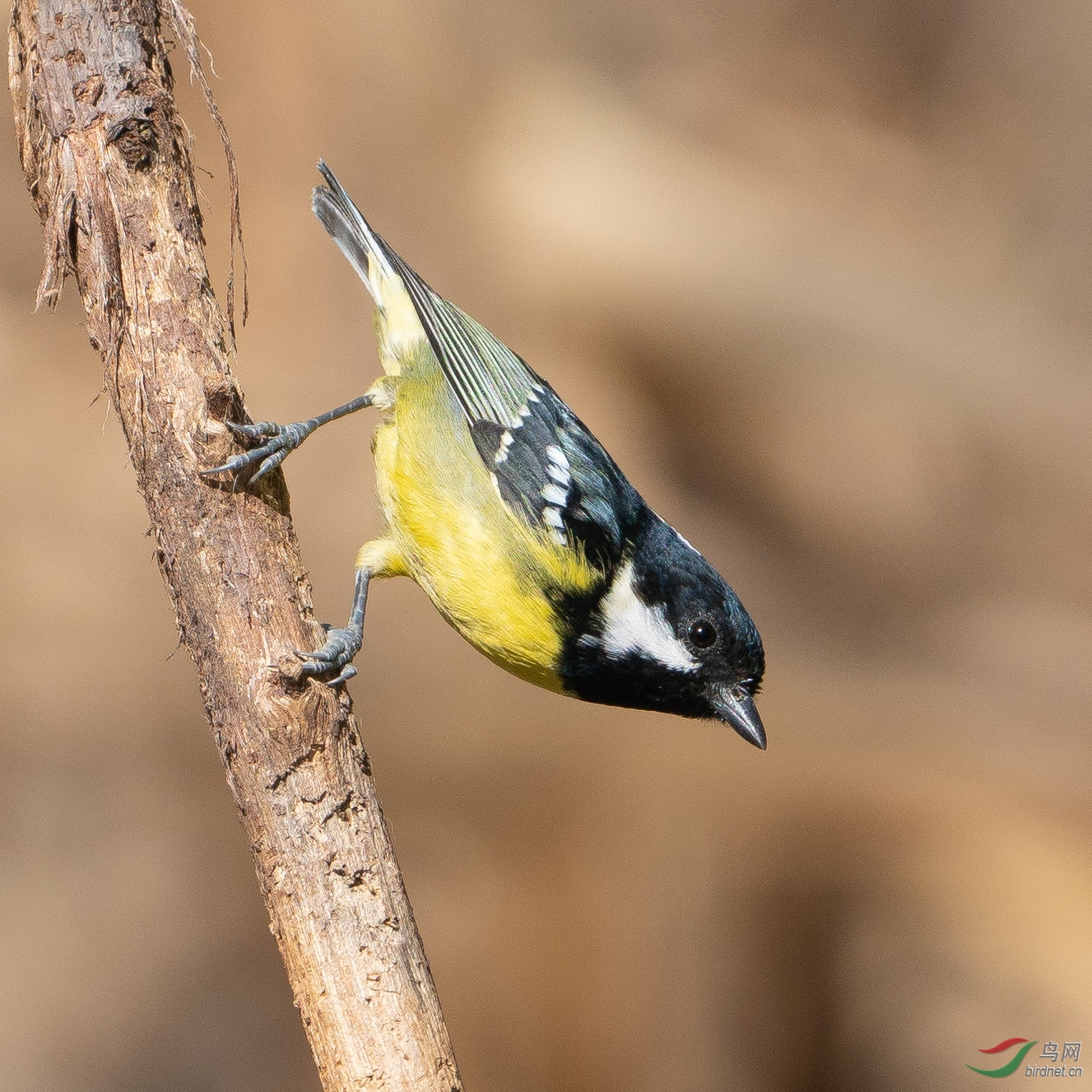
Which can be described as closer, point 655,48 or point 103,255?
point 103,255

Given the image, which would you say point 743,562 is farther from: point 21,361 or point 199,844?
point 21,361

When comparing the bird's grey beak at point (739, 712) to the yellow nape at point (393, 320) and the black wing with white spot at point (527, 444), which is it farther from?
the yellow nape at point (393, 320)

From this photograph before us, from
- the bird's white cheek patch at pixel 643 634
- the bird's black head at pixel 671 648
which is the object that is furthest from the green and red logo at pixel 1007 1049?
the bird's white cheek patch at pixel 643 634

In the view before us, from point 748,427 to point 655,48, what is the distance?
1892mm

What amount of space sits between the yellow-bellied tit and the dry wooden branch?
412mm

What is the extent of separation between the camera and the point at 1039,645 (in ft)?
16.4

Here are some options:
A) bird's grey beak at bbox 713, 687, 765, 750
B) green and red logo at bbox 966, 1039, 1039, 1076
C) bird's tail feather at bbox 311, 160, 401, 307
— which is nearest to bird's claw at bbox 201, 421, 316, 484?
bird's tail feather at bbox 311, 160, 401, 307

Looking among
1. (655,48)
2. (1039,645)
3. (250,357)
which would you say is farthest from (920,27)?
(250,357)

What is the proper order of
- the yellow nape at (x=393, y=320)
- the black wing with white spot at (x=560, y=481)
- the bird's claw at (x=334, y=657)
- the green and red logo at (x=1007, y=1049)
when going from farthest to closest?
the green and red logo at (x=1007, y=1049) → the yellow nape at (x=393, y=320) → the black wing with white spot at (x=560, y=481) → the bird's claw at (x=334, y=657)

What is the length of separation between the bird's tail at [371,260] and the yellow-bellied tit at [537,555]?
0.09m

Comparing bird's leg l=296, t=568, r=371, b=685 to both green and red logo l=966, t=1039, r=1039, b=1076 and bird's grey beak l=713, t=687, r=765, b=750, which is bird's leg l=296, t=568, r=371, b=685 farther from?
green and red logo l=966, t=1039, r=1039, b=1076

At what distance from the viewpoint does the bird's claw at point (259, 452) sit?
1.81m

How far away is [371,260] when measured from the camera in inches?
113

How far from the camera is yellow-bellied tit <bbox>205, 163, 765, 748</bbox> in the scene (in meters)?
2.37
